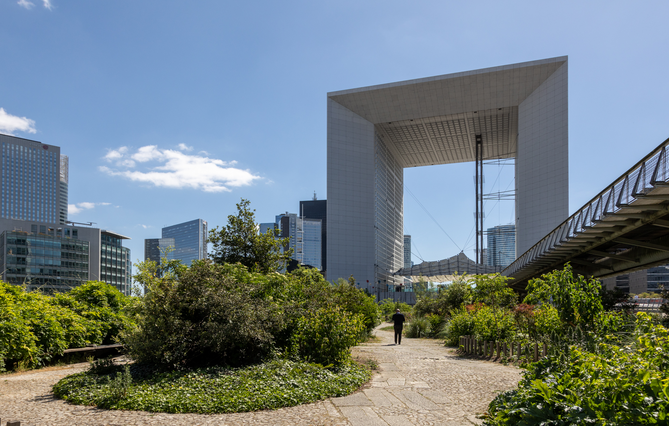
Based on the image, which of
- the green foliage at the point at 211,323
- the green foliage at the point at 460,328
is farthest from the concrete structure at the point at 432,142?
the green foliage at the point at 211,323

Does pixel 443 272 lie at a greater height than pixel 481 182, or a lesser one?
lesser

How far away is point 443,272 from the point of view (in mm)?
64688

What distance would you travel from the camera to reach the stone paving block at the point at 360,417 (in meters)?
5.68

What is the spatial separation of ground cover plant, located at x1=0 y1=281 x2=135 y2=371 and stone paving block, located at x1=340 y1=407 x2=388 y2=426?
203 inches

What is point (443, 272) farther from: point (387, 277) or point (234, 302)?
point (234, 302)

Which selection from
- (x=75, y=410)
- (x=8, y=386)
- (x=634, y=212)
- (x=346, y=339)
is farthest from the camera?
(x=634, y=212)

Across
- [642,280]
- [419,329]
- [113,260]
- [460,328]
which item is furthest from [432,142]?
[113,260]

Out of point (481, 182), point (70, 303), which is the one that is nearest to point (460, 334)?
point (70, 303)

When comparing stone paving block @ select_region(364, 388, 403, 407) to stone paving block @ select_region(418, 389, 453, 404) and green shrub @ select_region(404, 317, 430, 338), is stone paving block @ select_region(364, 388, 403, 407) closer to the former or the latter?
stone paving block @ select_region(418, 389, 453, 404)

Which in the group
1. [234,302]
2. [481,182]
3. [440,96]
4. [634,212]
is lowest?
[234,302]

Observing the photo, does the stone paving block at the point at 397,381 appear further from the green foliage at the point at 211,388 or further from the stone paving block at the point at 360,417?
→ the stone paving block at the point at 360,417

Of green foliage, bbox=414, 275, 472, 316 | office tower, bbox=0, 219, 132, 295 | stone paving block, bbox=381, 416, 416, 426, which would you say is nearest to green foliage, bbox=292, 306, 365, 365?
stone paving block, bbox=381, 416, 416, 426

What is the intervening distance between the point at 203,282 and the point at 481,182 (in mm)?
64131

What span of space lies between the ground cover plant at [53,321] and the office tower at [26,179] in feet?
689
